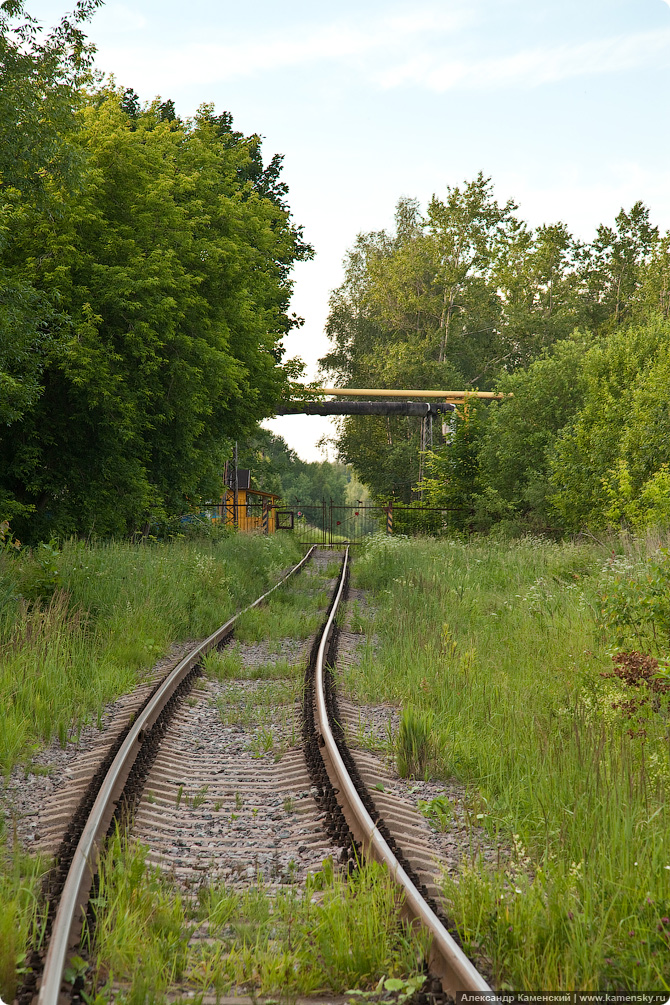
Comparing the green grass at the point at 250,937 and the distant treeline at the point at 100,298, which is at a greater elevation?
the distant treeline at the point at 100,298

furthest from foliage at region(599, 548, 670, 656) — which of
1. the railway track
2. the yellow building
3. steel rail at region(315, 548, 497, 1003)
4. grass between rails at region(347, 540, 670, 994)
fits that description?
the yellow building

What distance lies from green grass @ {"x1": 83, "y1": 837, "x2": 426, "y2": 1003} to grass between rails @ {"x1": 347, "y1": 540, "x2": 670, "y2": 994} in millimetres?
383

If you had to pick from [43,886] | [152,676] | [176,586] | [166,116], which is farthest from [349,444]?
[43,886]

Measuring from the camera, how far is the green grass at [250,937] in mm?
3074

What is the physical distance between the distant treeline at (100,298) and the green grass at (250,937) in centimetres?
1054

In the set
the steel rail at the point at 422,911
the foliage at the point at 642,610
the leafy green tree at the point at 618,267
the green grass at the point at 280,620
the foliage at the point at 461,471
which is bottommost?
the green grass at the point at 280,620

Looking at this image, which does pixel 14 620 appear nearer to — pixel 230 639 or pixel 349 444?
pixel 230 639

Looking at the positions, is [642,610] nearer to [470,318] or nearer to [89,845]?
[89,845]

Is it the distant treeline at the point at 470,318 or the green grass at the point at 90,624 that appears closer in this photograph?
the green grass at the point at 90,624

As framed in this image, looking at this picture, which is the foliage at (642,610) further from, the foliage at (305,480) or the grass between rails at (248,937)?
the foliage at (305,480)

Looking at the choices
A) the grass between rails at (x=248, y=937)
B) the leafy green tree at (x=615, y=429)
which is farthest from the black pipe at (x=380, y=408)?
the grass between rails at (x=248, y=937)

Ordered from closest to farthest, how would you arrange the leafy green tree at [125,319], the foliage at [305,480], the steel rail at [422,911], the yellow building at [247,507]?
the steel rail at [422,911]
the leafy green tree at [125,319]
the yellow building at [247,507]
the foliage at [305,480]

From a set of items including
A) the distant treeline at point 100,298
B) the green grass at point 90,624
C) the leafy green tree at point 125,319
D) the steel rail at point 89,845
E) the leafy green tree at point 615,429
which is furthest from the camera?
the leafy green tree at point 615,429

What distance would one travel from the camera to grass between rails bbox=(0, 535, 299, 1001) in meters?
3.93
